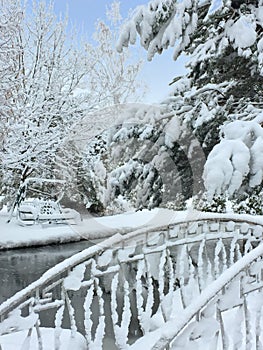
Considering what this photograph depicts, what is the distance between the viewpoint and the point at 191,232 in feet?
9.46

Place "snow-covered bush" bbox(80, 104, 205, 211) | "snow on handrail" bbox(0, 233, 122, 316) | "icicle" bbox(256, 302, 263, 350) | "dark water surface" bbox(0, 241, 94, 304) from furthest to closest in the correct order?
"dark water surface" bbox(0, 241, 94, 304)
"snow-covered bush" bbox(80, 104, 205, 211)
"snow on handrail" bbox(0, 233, 122, 316)
"icicle" bbox(256, 302, 263, 350)

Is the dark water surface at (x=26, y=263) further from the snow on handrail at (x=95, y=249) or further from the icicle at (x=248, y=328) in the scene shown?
the icicle at (x=248, y=328)

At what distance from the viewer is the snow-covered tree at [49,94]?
28.3 ft

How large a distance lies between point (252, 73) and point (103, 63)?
8.05 metres

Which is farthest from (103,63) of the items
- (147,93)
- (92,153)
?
(92,153)

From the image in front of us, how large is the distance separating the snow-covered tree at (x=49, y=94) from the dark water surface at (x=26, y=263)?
2.09 m

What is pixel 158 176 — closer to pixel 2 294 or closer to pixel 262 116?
pixel 262 116


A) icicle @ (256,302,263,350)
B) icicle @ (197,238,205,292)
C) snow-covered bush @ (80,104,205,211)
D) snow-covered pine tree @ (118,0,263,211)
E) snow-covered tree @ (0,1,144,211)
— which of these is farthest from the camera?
snow-covered tree @ (0,1,144,211)

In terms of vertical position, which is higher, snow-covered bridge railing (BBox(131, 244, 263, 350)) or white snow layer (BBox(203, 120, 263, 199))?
white snow layer (BBox(203, 120, 263, 199))

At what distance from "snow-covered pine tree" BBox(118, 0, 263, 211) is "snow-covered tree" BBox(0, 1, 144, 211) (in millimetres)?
5272

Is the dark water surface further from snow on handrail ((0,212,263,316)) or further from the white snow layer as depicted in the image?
the white snow layer

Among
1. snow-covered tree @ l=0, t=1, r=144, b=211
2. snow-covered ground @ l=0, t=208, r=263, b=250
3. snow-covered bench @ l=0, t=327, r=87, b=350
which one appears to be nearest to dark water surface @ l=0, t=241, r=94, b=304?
snow-covered ground @ l=0, t=208, r=263, b=250

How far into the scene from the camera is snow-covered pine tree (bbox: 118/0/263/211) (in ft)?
9.91

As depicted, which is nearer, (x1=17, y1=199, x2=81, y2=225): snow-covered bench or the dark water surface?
the dark water surface
